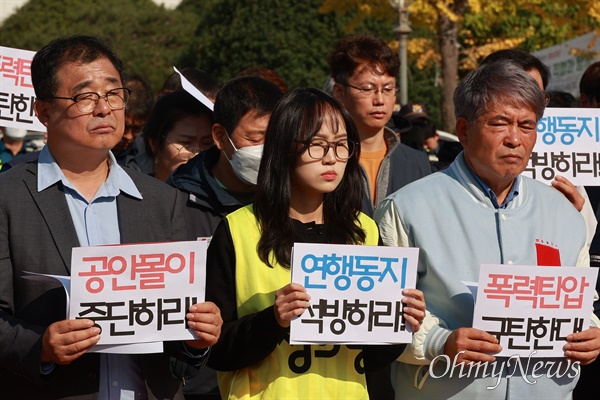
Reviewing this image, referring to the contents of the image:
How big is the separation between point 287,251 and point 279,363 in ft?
1.39

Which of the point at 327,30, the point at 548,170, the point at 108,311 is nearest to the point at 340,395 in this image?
the point at 108,311

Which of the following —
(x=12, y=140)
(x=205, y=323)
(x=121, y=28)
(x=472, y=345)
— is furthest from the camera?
(x=121, y=28)

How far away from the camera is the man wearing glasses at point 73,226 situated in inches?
149

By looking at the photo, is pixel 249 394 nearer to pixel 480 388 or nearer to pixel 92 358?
pixel 92 358

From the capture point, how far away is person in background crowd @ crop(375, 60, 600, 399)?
165 inches

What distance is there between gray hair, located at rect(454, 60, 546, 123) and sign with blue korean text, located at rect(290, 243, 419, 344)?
0.81 m

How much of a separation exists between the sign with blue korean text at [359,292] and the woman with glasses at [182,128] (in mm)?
2202

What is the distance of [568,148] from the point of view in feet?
17.9

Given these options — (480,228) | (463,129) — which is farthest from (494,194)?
(463,129)

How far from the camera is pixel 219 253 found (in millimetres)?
4055

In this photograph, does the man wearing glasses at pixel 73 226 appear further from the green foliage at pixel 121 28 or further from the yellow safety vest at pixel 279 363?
the green foliage at pixel 121 28

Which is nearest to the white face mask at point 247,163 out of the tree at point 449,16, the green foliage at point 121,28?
the tree at point 449,16

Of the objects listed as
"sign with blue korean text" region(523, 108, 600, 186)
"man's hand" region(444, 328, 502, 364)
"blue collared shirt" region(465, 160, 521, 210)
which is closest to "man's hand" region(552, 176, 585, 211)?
"sign with blue korean text" region(523, 108, 600, 186)

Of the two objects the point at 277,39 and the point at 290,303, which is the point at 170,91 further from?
the point at 277,39
